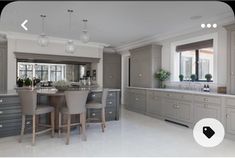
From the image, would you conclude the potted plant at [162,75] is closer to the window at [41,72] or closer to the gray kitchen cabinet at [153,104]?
the gray kitchen cabinet at [153,104]

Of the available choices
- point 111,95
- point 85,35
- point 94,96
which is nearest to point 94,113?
point 94,96

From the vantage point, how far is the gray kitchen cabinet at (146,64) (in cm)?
566

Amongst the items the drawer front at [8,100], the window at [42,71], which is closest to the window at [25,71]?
the window at [42,71]

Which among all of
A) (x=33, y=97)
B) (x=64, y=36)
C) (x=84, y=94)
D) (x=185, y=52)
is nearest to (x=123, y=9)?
(x=84, y=94)

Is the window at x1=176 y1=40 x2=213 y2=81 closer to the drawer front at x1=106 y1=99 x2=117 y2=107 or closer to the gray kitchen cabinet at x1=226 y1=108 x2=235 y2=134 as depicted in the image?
the gray kitchen cabinet at x1=226 y1=108 x2=235 y2=134

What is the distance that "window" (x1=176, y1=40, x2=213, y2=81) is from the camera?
15.3 ft

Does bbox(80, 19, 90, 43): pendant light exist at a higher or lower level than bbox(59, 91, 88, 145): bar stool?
higher

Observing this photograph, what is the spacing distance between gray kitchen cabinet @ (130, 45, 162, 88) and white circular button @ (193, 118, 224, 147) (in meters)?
2.11

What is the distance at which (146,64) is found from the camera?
19.3 ft

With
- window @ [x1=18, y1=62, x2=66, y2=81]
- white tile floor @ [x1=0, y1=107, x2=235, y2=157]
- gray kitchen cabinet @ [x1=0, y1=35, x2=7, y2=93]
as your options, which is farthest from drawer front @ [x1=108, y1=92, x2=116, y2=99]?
gray kitchen cabinet @ [x1=0, y1=35, x2=7, y2=93]

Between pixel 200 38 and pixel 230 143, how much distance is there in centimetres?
262

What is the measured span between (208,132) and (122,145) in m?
1.76

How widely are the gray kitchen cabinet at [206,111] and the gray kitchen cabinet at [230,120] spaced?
0.17 metres

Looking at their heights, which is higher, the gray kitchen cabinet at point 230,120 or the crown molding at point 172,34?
the crown molding at point 172,34
